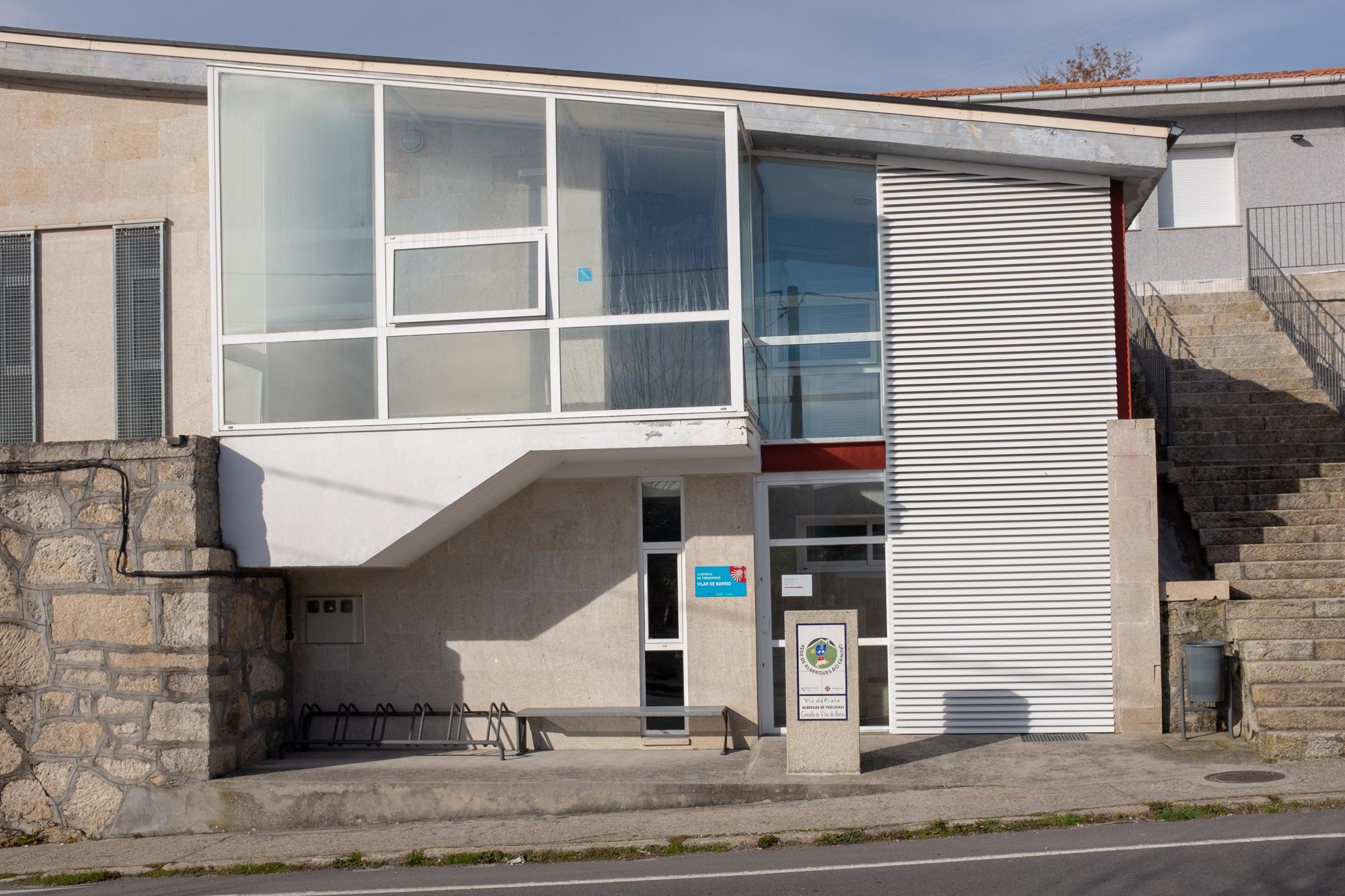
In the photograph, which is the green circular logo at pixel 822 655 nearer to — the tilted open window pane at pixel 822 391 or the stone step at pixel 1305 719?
the tilted open window pane at pixel 822 391

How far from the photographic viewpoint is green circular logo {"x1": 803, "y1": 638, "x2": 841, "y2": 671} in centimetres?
1084

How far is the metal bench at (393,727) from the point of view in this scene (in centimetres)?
1251

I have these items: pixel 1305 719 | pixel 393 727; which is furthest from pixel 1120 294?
pixel 393 727

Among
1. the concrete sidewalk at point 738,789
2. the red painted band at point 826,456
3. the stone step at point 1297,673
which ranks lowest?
the concrete sidewalk at point 738,789

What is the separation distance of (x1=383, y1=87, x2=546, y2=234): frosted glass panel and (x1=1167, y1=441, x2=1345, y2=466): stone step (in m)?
7.87

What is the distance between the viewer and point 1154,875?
7.45 metres

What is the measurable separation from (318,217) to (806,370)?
15.9 feet

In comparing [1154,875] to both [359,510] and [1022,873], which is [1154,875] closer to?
[1022,873]

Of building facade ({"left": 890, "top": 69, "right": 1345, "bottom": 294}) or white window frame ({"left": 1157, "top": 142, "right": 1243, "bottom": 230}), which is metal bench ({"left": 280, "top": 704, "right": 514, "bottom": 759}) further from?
white window frame ({"left": 1157, "top": 142, "right": 1243, "bottom": 230})

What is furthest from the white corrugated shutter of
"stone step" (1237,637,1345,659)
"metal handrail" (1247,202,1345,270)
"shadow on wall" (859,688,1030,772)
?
→ "metal handrail" (1247,202,1345,270)

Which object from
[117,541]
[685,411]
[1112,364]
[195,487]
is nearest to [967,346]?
[1112,364]

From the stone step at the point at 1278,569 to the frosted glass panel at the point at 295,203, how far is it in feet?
27.7

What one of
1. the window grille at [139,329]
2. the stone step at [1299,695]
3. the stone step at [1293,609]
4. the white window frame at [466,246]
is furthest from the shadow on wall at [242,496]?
the stone step at [1293,609]

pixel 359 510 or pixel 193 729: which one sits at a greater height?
pixel 359 510
